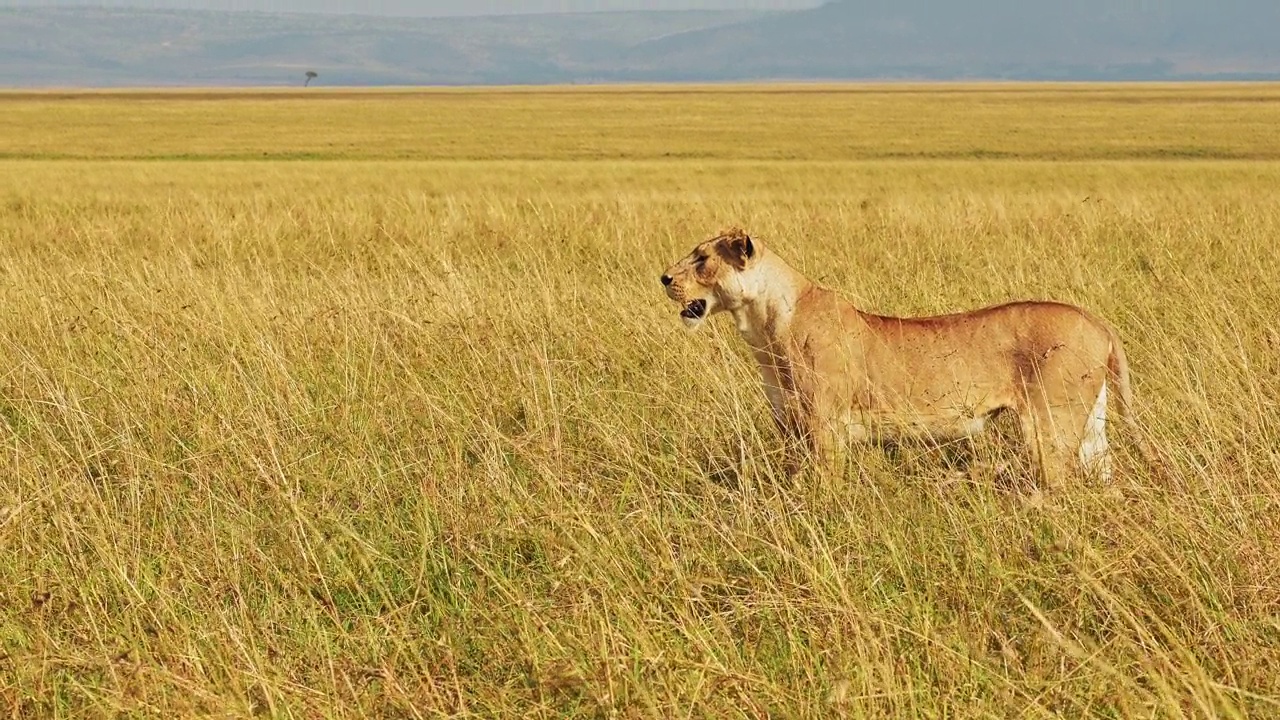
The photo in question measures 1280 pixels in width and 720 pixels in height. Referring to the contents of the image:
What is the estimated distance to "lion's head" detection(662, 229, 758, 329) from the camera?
203 inches

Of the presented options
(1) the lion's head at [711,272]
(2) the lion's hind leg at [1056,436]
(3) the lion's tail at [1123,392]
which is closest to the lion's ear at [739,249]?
(1) the lion's head at [711,272]

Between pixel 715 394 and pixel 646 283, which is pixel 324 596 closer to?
pixel 715 394

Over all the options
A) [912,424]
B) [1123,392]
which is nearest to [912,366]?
[912,424]

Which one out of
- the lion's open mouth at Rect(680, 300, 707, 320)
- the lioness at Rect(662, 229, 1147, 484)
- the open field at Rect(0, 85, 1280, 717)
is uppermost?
the lion's open mouth at Rect(680, 300, 707, 320)

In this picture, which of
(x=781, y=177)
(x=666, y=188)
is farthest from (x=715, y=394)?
(x=781, y=177)

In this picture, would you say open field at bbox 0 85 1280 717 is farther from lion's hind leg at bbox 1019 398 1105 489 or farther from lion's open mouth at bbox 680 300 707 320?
lion's open mouth at bbox 680 300 707 320

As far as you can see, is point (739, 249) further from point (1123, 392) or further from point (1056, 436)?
point (1123, 392)

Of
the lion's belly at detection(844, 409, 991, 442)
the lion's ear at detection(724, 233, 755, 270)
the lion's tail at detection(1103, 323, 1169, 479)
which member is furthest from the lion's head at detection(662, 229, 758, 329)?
the lion's tail at detection(1103, 323, 1169, 479)

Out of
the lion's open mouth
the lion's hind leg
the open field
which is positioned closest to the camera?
the open field

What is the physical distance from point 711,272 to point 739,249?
0.14m

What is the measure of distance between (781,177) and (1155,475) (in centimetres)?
2882

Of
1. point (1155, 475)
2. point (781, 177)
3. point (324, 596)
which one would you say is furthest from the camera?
point (781, 177)

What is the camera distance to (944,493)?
4699 mm

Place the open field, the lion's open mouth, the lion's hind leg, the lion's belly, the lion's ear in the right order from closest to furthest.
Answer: the open field < the lion's hind leg < the lion's belly < the lion's ear < the lion's open mouth
